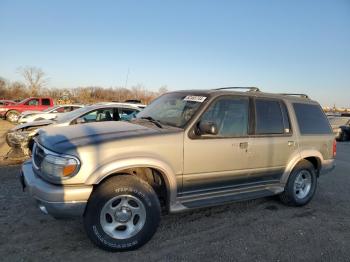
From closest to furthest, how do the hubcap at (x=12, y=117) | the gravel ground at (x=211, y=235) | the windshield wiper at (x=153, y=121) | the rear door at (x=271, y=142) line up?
the gravel ground at (x=211, y=235) < the windshield wiper at (x=153, y=121) < the rear door at (x=271, y=142) < the hubcap at (x=12, y=117)

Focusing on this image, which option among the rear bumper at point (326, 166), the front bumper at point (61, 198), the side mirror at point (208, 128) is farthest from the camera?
the rear bumper at point (326, 166)

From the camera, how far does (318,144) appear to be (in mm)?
5410

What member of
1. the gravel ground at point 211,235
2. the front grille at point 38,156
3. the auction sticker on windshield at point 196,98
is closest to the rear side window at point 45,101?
the gravel ground at point 211,235

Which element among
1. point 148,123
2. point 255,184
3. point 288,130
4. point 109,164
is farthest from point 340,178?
point 109,164

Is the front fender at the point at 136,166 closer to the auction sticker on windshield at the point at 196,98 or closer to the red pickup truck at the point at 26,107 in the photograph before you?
the auction sticker on windshield at the point at 196,98

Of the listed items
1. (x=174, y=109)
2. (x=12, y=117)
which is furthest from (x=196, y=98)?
(x=12, y=117)

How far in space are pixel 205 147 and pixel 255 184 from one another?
1154 millimetres

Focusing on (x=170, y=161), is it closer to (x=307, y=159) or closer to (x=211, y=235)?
(x=211, y=235)

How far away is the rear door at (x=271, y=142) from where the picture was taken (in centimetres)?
451

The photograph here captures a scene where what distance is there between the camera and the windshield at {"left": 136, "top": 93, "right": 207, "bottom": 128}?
4.10 m

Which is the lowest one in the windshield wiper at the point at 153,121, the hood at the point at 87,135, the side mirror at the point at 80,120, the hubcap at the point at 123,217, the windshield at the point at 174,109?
the hubcap at the point at 123,217

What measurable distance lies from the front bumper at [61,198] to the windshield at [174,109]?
56.9 inches

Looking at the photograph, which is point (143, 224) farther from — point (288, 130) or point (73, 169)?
point (288, 130)

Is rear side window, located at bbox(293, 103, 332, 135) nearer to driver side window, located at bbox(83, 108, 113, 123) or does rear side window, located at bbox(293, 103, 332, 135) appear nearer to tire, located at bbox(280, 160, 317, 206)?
tire, located at bbox(280, 160, 317, 206)
